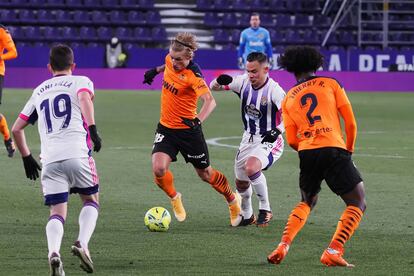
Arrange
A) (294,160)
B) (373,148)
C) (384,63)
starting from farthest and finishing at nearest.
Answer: (384,63), (373,148), (294,160)

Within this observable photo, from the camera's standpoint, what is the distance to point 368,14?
38.2 meters

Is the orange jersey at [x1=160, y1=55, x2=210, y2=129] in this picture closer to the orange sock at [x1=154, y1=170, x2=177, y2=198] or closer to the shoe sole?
the orange sock at [x1=154, y1=170, x2=177, y2=198]

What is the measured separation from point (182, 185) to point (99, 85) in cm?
2153

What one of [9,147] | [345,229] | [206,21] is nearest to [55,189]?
[345,229]

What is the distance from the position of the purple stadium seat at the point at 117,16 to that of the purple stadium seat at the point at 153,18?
2.67 ft

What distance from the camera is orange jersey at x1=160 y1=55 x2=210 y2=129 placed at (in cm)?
1050

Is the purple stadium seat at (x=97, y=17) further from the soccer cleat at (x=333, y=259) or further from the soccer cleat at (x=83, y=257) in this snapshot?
the soccer cleat at (x=83, y=257)

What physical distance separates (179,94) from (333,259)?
316cm

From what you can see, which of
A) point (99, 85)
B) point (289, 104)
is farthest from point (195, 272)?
point (99, 85)

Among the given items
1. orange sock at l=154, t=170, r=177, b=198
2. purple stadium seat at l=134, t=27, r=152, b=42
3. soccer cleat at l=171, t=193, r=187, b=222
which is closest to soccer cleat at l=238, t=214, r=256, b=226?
soccer cleat at l=171, t=193, r=187, b=222

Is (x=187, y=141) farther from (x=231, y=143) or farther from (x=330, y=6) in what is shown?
(x=330, y=6)

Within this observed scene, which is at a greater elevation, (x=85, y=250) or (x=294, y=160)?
(x=85, y=250)

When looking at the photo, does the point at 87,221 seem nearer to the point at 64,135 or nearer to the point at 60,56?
the point at 64,135

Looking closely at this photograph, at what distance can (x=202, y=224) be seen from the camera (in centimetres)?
1030
